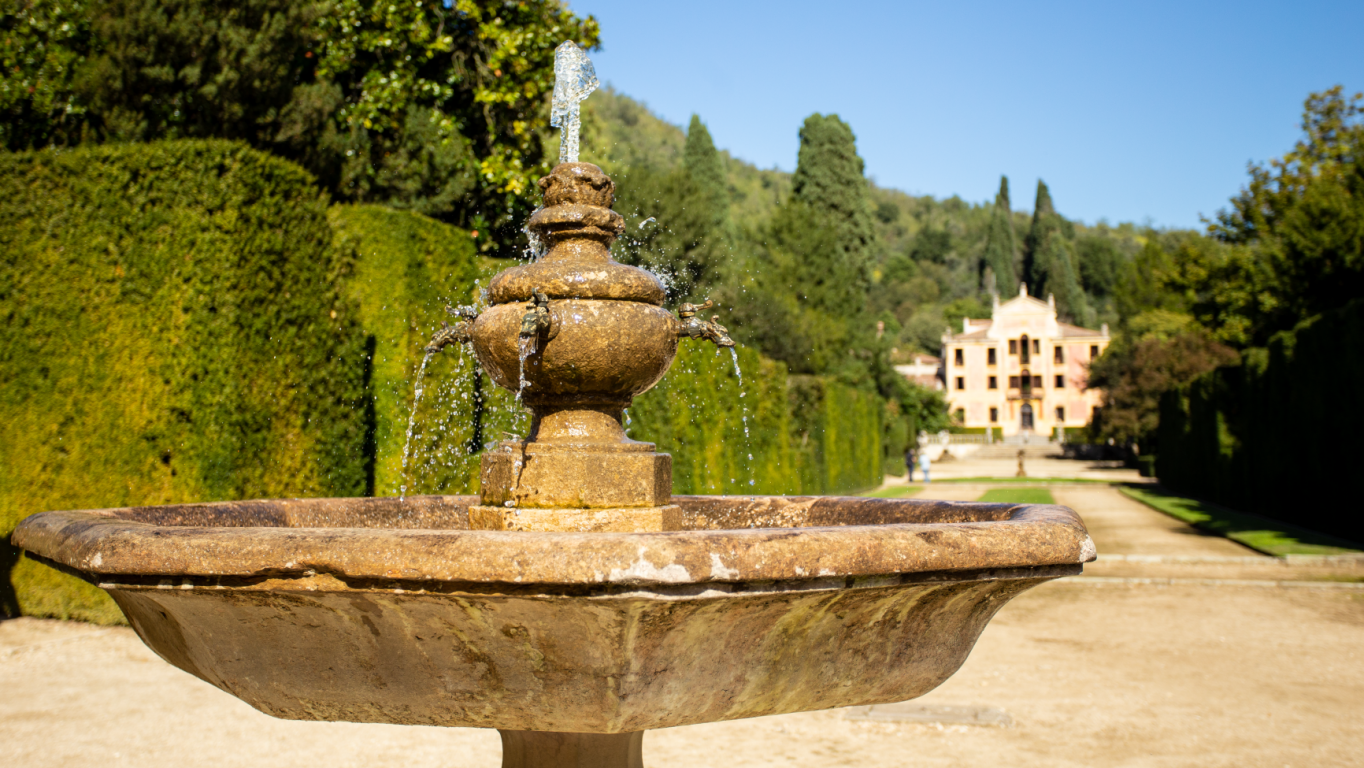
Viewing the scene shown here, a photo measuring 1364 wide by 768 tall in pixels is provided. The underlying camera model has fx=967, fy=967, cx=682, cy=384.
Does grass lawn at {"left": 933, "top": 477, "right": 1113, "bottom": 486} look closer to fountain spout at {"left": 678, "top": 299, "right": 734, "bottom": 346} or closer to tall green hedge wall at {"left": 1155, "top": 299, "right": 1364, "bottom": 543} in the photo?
tall green hedge wall at {"left": 1155, "top": 299, "right": 1364, "bottom": 543}

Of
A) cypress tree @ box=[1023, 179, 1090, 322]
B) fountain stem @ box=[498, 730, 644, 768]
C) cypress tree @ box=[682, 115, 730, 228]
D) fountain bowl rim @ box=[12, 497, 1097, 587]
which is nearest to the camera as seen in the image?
fountain bowl rim @ box=[12, 497, 1097, 587]

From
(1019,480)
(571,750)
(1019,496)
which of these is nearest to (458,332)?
(571,750)

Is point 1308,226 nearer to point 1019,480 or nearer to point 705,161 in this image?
point 1019,480

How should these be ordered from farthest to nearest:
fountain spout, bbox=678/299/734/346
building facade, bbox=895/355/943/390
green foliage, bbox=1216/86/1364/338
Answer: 1. building facade, bbox=895/355/943/390
2. green foliage, bbox=1216/86/1364/338
3. fountain spout, bbox=678/299/734/346

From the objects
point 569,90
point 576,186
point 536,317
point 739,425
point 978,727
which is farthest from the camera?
point 739,425

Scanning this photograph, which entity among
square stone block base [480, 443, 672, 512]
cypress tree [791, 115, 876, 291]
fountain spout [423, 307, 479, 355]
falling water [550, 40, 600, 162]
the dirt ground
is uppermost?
cypress tree [791, 115, 876, 291]

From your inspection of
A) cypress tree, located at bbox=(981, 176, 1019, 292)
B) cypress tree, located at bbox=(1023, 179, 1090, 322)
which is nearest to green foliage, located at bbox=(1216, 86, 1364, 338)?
cypress tree, located at bbox=(1023, 179, 1090, 322)

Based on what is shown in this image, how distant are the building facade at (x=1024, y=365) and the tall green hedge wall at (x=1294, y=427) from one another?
191ft

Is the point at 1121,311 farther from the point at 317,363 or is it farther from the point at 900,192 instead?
the point at 900,192

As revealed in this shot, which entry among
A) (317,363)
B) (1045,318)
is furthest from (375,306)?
(1045,318)

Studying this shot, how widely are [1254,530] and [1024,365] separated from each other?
70.1 meters

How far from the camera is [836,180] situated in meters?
45.6

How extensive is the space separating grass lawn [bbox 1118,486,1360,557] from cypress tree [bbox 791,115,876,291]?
2077cm

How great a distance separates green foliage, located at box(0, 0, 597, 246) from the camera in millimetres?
11859
